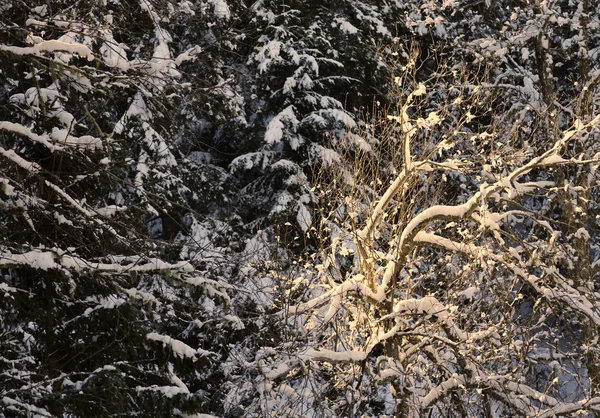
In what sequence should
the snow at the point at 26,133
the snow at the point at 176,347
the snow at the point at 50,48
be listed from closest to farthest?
the snow at the point at 50,48 < the snow at the point at 26,133 < the snow at the point at 176,347

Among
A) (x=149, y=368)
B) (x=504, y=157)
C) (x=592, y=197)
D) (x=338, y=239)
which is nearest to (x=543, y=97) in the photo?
(x=592, y=197)

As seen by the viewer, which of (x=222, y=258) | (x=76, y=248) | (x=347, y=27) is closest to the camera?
(x=76, y=248)

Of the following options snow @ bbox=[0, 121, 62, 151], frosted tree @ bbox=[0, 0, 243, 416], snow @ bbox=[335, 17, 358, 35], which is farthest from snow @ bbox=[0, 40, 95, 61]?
snow @ bbox=[335, 17, 358, 35]

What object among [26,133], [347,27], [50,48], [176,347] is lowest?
[176,347]

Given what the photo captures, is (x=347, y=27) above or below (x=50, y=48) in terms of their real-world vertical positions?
below

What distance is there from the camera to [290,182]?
12.7 meters

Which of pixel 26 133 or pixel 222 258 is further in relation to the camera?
pixel 222 258

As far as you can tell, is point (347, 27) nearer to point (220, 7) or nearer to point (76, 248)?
point (220, 7)

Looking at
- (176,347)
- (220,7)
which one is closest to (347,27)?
(220,7)

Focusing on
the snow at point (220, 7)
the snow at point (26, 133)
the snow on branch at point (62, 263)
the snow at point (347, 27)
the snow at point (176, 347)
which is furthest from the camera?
the snow at point (347, 27)

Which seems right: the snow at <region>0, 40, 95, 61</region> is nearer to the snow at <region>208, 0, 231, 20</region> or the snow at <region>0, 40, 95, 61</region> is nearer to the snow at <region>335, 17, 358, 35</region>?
the snow at <region>208, 0, 231, 20</region>

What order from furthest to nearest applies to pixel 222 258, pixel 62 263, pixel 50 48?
1. pixel 222 258
2. pixel 62 263
3. pixel 50 48

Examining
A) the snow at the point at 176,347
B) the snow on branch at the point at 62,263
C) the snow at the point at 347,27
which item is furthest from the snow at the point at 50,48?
the snow at the point at 347,27

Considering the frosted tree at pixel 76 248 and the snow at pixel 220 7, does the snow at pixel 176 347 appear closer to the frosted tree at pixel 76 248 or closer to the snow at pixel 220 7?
Answer: the frosted tree at pixel 76 248
